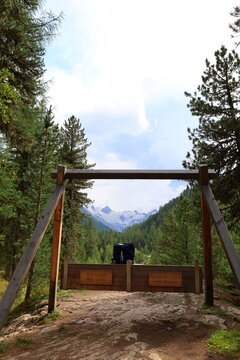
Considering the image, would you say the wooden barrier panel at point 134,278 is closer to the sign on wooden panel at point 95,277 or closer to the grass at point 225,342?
the sign on wooden panel at point 95,277

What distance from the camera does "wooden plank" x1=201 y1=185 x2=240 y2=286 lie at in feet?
16.1

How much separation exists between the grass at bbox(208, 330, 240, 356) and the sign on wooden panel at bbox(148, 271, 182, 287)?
5.06 ft

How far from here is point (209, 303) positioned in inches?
283

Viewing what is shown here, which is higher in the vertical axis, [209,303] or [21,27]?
[21,27]

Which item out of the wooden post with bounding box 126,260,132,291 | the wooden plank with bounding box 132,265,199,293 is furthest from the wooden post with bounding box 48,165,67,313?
the wooden plank with bounding box 132,265,199,293

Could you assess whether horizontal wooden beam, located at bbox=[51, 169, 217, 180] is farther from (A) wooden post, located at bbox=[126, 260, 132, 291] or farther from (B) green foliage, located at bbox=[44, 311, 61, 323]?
(B) green foliage, located at bbox=[44, 311, 61, 323]

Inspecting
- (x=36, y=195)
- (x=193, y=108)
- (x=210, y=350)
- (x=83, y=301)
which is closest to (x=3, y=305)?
(x=210, y=350)

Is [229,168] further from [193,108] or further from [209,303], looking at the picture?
[209,303]

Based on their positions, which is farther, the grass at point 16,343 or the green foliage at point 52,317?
the green foliage at point 52,317

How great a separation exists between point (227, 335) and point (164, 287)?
1.91 m

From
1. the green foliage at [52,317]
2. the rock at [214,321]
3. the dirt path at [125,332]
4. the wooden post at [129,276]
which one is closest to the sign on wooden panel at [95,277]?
the wooden post at [129,276]

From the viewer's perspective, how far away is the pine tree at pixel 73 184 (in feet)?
60.2

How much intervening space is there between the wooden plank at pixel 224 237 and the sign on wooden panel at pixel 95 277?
3101 millimetres

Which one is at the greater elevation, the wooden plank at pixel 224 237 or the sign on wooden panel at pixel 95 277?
the wooden plank at pixel 224 237
